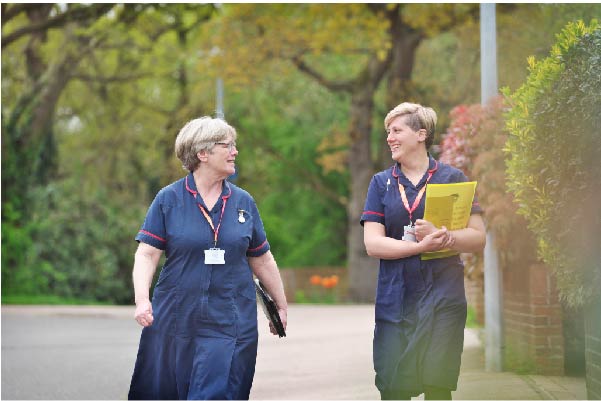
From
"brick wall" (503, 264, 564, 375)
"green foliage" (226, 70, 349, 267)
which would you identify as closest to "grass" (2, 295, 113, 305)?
"green foliage" (226, 70, 349, 267)

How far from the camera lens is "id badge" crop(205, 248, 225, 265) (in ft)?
19.4

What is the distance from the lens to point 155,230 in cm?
607

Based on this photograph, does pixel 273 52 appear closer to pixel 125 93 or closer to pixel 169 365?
pixel 125 93

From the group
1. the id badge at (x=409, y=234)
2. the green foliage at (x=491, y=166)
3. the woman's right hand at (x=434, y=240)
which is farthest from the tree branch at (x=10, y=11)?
the woman's right hand at (x=434, y=240)

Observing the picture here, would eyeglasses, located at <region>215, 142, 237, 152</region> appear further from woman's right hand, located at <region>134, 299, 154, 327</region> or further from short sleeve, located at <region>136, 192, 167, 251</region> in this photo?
woman's right hand, located at <region>134, 299, 154, 327</region>

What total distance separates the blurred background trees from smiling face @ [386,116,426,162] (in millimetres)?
11419

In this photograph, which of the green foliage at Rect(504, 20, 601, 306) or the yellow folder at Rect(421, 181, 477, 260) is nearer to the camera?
the yellow folder at Rect(421, 181, 477, 260)

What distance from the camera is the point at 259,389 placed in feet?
34.2

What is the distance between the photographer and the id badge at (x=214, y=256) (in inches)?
233

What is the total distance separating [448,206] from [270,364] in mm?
6755

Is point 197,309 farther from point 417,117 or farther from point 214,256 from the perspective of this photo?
point 417,117

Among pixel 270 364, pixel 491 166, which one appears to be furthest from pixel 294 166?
pixel 491 166

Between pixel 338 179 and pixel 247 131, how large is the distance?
3286mm

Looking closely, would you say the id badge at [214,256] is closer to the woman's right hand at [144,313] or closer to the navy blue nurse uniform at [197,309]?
the navy blue nurse uniform at [197,309]
